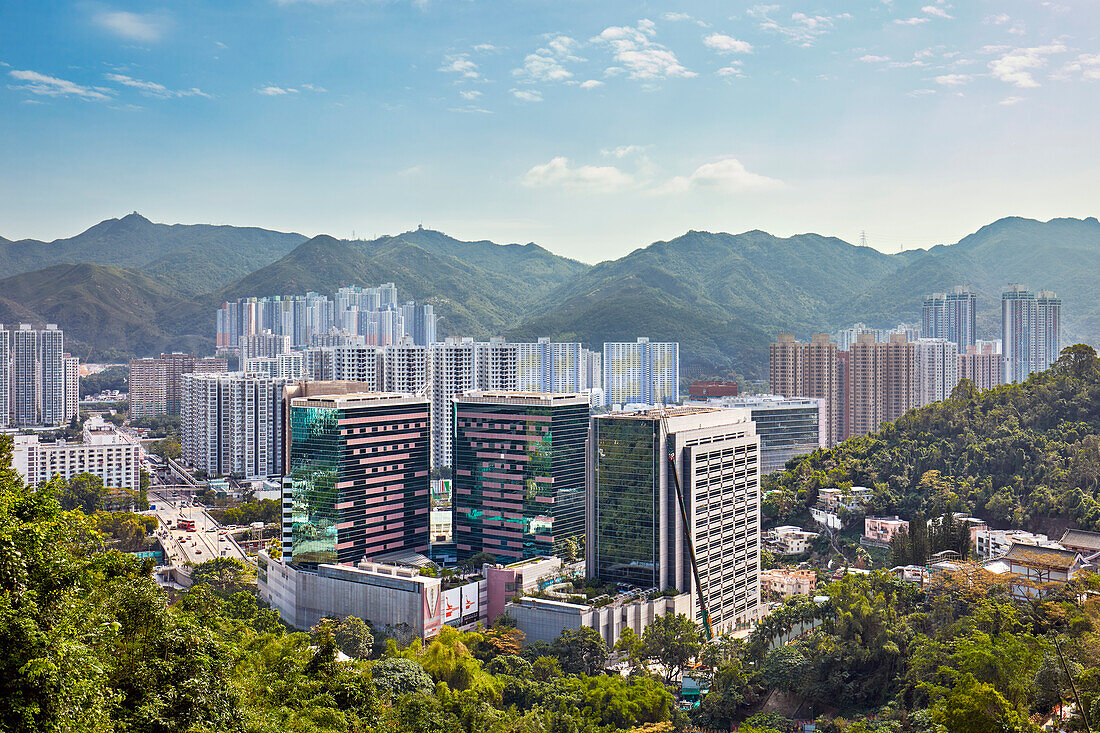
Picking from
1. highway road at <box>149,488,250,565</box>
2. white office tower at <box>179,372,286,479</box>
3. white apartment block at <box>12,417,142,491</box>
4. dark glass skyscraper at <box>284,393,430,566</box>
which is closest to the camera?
dark glass skyscraper at <box>284,393,430,566</box>

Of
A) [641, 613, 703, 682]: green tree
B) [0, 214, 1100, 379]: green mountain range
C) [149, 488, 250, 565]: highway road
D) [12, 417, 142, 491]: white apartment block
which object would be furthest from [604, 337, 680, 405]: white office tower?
[641, 613, 703, 682]: green tree

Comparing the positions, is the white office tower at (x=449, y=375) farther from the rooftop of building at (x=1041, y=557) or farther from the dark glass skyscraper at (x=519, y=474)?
the rooftop of building at (x=1041, y=557)

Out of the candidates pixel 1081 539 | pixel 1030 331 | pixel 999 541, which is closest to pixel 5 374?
pixel 999 541

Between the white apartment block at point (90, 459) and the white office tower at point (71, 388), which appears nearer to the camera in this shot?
the white apartment block at point (90, 459)

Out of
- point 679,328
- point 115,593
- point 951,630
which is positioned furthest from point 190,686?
point 679,328

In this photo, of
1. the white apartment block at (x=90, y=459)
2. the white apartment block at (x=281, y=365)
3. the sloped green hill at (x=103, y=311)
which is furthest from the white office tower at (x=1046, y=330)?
the sloped green hill at (x=103, y=311)

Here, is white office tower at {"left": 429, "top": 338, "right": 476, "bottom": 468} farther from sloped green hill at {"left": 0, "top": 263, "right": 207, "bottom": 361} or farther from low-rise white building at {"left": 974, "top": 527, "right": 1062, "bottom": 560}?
sloped green hill at {"left": 0, "top": 263, "right": 207, "bottom": 361}
